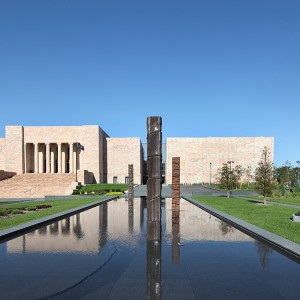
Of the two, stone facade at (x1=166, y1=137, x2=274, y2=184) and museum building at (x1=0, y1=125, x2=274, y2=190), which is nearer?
museum building at (x1=0, y1=125, x2=274, y2=190)

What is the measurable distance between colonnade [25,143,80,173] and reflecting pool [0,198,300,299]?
5322cm

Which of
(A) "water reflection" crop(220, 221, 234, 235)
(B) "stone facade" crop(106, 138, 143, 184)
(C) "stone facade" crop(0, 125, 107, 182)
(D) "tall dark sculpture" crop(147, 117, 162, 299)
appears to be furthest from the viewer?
(B) "stone facade" crop(106, 138, 143, 184)

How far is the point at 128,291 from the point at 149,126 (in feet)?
18.5

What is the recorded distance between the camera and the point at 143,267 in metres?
6.94

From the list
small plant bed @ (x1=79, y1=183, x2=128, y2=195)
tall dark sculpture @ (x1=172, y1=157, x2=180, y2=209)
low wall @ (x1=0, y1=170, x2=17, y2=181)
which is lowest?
small plant bed @ (x1=79, y1=183, x2=128, y2=195)

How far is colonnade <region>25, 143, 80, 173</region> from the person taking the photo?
6323cm

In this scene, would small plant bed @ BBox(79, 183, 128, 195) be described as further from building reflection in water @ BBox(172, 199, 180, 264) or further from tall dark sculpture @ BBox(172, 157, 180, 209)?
building reflection in water @ BBox(172, 199, 180, 264)

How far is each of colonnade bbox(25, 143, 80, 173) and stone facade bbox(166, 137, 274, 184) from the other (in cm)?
2714

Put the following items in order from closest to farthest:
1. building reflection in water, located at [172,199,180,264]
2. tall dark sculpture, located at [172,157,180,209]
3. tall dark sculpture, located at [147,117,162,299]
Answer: building reflection in water, located at [172,199,180,264] → tall dark sculpture, located at [147,117,162,299] → tall dark sculpture, located at [172,157,180,209]

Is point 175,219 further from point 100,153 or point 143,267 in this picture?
A: point 100,153

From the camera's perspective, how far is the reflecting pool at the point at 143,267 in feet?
18.0

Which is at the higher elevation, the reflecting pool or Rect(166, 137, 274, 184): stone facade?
Rect(166, 137, 274, 184): stone facade

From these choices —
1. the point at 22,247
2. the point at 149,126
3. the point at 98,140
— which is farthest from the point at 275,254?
the point at 98,140

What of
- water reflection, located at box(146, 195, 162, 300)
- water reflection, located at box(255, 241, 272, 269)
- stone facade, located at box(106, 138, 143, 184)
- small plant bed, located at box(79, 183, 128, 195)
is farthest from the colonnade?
water reflection, located at box(255, 241, 272, 269)
